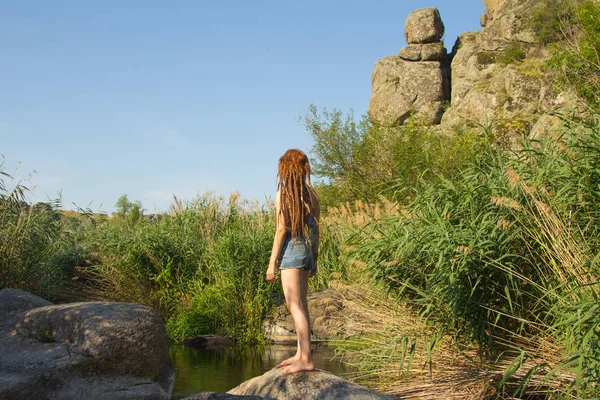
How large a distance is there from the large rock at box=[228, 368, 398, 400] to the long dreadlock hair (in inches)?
44.0

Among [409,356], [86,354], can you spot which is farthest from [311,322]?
[86,354]

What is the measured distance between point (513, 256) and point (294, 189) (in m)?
2.07

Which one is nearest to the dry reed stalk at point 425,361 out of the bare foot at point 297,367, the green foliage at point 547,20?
the bare foot at point 297,367

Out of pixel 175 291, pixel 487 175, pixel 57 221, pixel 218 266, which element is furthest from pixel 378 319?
pixel 57 221

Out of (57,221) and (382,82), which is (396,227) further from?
(382,82)

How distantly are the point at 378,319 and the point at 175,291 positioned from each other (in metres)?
5.78

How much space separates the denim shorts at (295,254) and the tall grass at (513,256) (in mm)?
942

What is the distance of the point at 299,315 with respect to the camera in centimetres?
492

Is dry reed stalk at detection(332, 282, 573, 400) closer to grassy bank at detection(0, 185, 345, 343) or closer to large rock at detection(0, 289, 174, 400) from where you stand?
large rock at detection(0, 289, 174, 400)

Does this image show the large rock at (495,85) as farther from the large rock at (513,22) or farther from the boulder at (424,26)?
the boulder at (424,26)

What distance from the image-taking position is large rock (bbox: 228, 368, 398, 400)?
4559 millimetres

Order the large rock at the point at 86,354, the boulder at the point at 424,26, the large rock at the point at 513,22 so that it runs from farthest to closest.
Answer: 1. the boulder at the point at 424,26
2. the large rock at the point at 513,22
3. the large rock at the point at 86,354

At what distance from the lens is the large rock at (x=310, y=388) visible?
4.56 m

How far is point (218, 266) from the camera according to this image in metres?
10.6
